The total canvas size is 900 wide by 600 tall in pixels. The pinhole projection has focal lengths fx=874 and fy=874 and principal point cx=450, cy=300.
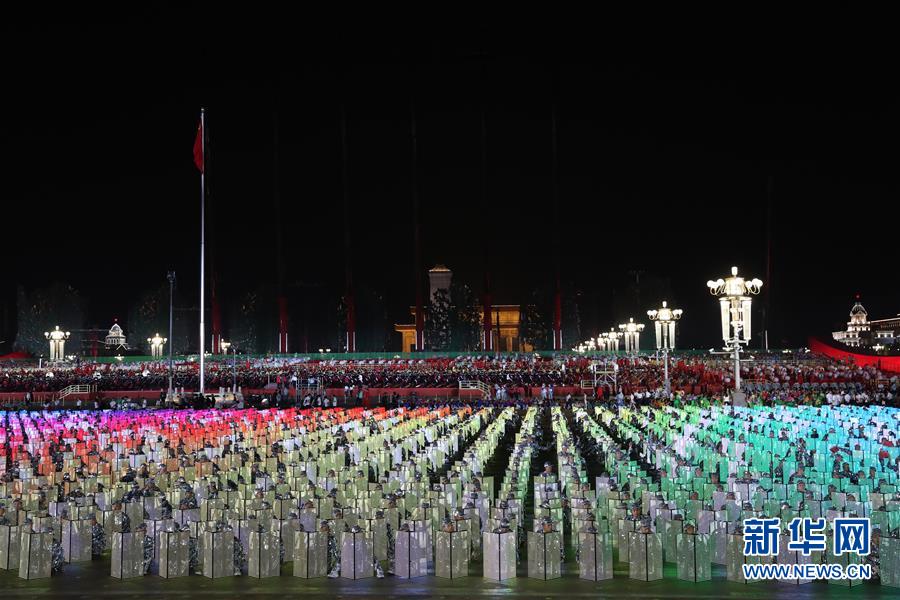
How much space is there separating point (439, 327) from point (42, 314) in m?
37.8

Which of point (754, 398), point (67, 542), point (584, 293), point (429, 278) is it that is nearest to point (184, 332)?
point (429, 278)

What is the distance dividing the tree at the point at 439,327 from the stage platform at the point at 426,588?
7104cm

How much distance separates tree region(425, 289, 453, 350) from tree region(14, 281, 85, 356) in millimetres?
34443

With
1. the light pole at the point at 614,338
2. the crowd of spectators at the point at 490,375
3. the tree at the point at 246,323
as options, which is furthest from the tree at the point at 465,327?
the crowd of spectators at the point at 490,375

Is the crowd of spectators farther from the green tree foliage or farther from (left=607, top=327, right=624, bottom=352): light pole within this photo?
the green tree foliage

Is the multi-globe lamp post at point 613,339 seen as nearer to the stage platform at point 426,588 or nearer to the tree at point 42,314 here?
the tree at point 42,314

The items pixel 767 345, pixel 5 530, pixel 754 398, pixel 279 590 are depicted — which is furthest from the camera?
pixel 767 345

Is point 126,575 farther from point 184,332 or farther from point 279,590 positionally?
point 184,332

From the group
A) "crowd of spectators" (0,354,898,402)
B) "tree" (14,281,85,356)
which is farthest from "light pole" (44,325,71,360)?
"tree" (14,281,85,356)

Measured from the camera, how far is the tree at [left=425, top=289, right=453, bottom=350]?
81.1m

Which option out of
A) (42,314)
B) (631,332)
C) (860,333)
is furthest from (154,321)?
(860,333)

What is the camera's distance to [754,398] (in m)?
31.5

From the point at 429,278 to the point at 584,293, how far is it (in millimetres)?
16231

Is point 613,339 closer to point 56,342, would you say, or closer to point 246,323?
point 246,323
